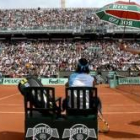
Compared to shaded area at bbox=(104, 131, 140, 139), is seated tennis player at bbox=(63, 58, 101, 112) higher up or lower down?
higher up

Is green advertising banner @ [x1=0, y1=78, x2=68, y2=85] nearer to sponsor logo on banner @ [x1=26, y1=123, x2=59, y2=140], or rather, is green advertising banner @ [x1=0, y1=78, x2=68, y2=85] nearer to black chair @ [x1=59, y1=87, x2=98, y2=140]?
sponsor logo on banner @ [x1=26, y1=123, x2=59, y2=140]

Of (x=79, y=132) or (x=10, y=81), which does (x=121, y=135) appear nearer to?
(x=79, y=132)

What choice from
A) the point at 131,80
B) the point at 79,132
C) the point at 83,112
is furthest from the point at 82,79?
the point at 131,80

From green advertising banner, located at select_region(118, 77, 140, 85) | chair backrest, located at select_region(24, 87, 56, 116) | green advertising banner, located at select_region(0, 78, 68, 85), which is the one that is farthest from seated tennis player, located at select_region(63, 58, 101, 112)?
green advertising banner, located at select_region(0, 78, 68, 85)

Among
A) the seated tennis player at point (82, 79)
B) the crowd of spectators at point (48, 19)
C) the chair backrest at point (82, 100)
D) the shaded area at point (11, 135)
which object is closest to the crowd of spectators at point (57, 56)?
the crowd of spectators at point (48, 19)

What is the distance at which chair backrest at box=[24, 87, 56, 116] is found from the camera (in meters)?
8.16

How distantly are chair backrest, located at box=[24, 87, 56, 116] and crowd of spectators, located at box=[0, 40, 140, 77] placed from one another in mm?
33890

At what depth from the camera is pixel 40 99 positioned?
27.0 ft

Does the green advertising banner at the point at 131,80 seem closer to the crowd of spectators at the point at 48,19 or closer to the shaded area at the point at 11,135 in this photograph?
the crowd of spectators at the point at 48,19

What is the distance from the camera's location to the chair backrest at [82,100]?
8.13m

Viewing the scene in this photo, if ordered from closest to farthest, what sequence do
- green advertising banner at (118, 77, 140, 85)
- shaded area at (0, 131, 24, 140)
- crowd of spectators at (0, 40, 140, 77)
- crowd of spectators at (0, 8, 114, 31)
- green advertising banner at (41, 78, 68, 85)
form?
shaded area at (0, 131, 24, 140)
green advertising banner at (118, 77, 140, 85)
green advertising banner at (41, 78, 68, 85)
crowd of spectators at (0, 40, 140, 77)
crowd of spectators at (0, 8, 114, 31)

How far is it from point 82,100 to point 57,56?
4384cm

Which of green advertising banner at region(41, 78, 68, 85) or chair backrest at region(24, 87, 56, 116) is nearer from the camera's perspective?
chair backrest at region(24, 87, 56, 116)

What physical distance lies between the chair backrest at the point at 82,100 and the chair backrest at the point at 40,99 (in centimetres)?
Result: 32
